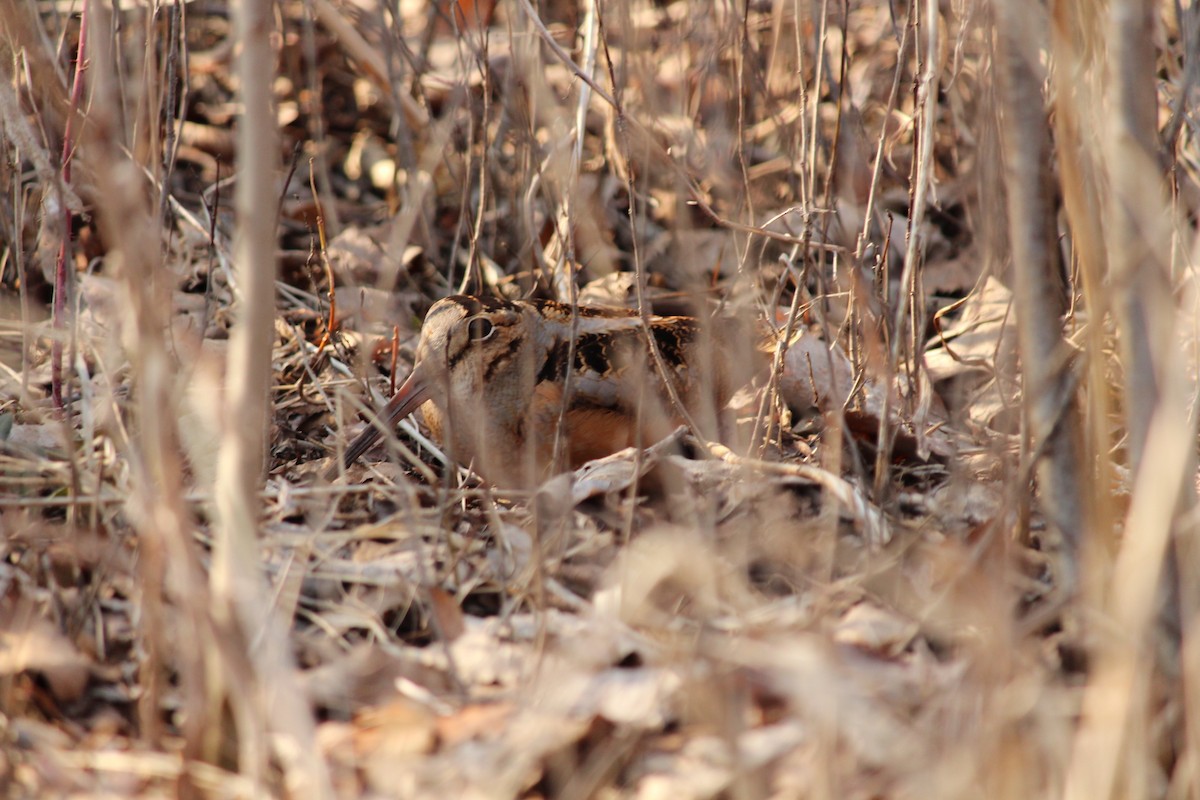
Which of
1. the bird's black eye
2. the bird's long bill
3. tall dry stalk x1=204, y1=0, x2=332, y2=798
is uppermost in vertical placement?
tall dry stalk x1=204, y1=0, x2=332, y2=798

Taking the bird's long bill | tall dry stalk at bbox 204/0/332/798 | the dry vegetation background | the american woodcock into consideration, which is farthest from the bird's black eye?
tall dry stalk at bbox 204/0/332/798

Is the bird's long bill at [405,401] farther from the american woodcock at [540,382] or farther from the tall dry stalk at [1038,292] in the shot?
the tall dry stalk at [1038,292]

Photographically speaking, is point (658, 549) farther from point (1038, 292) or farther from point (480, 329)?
point (480, 329)

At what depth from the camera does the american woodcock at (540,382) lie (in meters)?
3.77

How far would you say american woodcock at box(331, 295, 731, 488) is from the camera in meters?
3.77

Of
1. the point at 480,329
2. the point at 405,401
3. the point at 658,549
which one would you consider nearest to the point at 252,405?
the point at 658,549

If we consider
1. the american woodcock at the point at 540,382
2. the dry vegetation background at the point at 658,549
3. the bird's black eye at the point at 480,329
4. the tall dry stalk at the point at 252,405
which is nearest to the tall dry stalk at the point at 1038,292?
the dry vegetation background at the point at 658,549

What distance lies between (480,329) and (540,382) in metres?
0.25

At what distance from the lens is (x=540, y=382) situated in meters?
3.99

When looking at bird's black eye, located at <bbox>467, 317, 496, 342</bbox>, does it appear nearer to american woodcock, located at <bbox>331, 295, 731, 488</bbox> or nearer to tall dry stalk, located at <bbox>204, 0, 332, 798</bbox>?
american woodcock, located at <bbox>331, 295, 731, 488</bbox>

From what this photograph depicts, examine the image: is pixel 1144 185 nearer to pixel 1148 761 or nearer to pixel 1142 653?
pixel 1142 653

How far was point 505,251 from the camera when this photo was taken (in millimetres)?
5129

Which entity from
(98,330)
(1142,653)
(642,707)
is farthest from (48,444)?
(1142,653)

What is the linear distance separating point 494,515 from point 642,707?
63 cm
